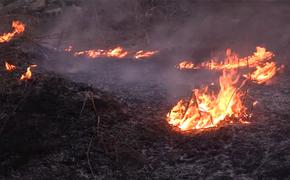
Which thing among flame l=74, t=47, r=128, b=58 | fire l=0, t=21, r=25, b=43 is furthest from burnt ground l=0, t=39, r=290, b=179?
fire l=0, t=21, r=25, b=43

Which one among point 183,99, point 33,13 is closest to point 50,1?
Result: point 33,13

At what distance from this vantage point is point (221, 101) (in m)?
7.59

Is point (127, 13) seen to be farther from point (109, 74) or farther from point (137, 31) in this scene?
point (109, 74)

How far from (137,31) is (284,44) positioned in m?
4.41

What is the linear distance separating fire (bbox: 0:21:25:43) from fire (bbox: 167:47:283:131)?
5.20 m

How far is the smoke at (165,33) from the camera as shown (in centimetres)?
969

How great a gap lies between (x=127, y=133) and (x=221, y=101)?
1.83 metres

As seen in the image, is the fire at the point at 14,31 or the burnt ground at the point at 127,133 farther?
the fire at the point at 14,31

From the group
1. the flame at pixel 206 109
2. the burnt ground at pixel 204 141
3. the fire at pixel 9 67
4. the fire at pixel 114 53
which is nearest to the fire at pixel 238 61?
the burnt ground at pixel 204 141

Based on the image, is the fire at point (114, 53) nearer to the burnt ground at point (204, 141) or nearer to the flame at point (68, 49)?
the flame at point (68, 49)

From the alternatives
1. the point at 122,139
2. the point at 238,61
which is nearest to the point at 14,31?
the point at 238,61

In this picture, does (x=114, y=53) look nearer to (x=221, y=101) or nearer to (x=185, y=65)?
(x=185, y=65)

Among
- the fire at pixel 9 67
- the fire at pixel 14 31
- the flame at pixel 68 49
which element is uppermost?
the fire at pixel 14 31

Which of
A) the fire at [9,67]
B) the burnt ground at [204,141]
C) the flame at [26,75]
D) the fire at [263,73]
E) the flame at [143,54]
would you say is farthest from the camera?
the flame at [143,54]
